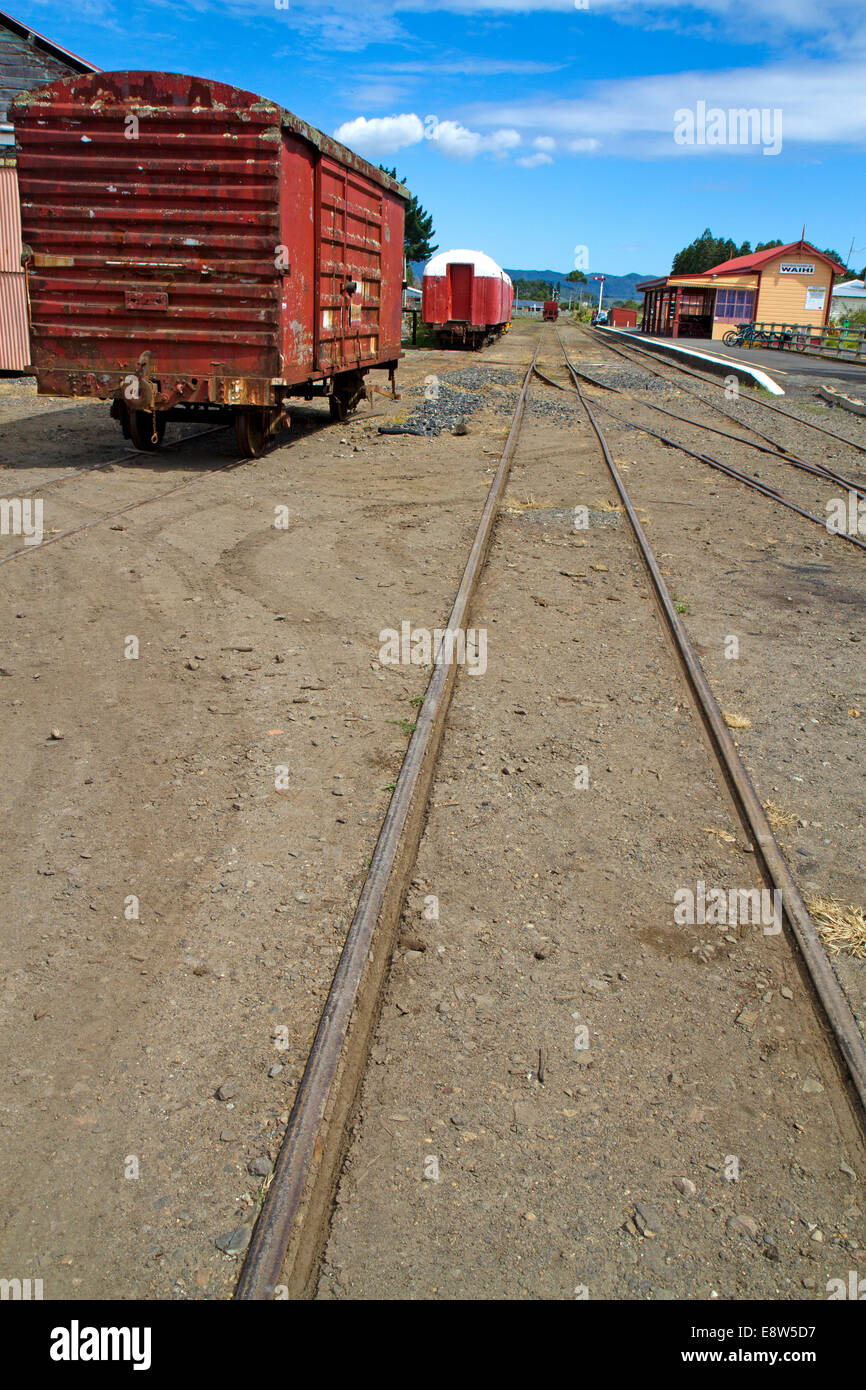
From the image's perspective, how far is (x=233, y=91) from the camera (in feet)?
32.4

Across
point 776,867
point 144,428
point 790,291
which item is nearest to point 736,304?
point 790,291

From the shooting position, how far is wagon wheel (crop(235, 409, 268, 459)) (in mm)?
11609

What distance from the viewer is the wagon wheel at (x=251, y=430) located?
11.6 meters

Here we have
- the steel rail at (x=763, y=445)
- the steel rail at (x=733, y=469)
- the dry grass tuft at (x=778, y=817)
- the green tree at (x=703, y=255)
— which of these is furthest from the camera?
the green tree at (x=703, y=255)

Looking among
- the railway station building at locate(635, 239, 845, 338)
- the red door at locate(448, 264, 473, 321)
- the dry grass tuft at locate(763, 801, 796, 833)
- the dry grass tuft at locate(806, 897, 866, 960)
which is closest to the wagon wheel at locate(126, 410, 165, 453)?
the dry grass tuft at locate(763, 801, 796, 833)

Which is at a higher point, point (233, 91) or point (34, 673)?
point (233, 91)

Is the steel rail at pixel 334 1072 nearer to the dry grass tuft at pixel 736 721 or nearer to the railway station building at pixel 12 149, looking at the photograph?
the dry grass tuft at pixel 736 721

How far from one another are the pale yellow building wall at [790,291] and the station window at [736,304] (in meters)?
0.60

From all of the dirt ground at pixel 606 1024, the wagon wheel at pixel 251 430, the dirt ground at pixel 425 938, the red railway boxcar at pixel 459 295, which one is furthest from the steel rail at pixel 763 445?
the red railway boxcar at pixel 459 295

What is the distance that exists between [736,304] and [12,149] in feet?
181

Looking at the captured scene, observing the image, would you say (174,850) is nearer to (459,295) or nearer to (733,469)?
(733,469)
